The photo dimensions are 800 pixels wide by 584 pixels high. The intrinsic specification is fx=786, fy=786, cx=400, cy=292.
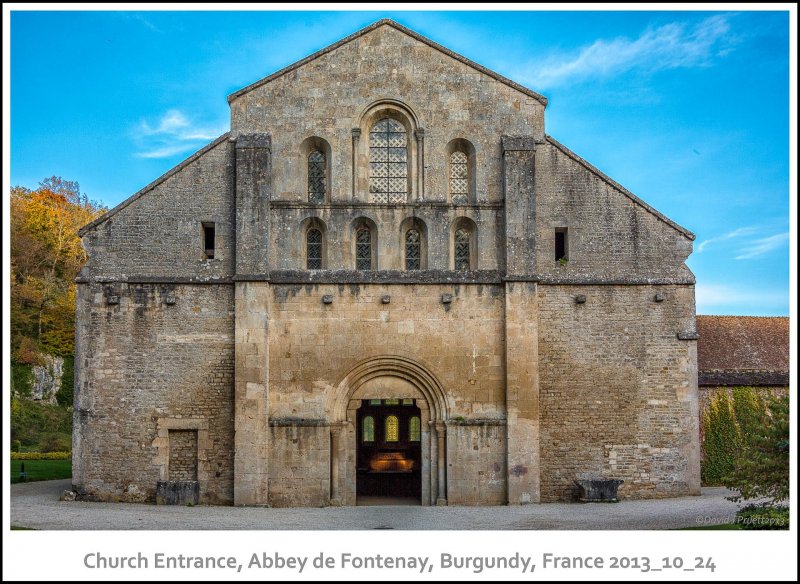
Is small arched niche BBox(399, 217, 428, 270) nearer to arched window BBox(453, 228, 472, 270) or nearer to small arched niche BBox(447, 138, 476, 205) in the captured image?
arched window BBox(453, 228, 472, 270)

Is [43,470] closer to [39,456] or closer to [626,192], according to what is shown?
[39,456]

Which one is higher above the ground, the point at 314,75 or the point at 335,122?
the point at 314,75

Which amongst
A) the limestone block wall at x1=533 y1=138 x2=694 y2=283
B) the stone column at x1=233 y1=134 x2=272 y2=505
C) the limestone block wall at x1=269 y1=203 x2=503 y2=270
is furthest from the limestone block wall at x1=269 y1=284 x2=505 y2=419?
the limestone block wall at x1=533 y1=138 x2=694 y2=283

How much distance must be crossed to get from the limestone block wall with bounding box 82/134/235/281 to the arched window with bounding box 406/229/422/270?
192 inches

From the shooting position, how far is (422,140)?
2230cm

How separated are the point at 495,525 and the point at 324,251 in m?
8.84

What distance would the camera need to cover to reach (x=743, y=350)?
2842cm

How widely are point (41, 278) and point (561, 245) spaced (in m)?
Result: 35.6

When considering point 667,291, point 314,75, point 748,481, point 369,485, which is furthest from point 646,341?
point 314,75

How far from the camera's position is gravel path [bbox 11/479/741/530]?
672 inches

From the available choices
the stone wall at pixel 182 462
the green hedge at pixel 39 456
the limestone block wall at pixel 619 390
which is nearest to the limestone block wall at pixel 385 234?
the limestone block wall at pixel 619 390

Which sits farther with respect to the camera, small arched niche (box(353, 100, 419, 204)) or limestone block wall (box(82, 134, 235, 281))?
small arched niche (box(353, 100, 419, 204))

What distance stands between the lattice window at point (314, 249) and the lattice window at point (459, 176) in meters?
4.00

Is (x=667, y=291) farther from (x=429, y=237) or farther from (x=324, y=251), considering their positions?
(x=324, y=251)
